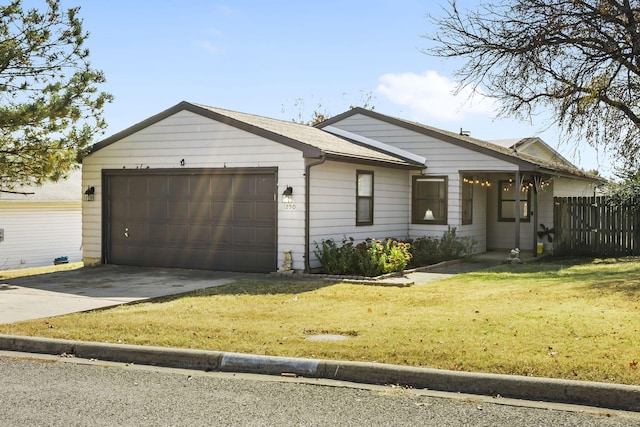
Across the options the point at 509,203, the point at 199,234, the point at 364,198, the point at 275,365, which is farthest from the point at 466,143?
the point at 275,365

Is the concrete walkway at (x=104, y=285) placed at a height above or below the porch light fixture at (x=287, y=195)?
below

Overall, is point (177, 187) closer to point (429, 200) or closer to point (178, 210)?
point (178, 210)

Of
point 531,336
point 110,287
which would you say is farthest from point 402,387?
point 110,287

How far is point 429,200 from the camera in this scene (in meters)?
20.4

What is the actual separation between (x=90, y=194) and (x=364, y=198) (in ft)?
23.0

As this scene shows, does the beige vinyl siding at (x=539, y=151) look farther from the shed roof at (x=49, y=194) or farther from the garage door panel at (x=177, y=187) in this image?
the shed roof at (x=49, y=194)

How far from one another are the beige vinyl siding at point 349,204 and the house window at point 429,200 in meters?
0.24

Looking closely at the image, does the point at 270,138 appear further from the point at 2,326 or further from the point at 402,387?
the point at 402,387

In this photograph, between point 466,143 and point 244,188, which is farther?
point 466,143

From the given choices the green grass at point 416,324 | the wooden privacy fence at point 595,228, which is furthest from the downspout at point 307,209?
the wooden privacy fence at point 595,228

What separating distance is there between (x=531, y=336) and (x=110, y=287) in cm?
859

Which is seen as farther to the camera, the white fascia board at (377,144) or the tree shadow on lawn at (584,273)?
the white fascia board at (377,144)

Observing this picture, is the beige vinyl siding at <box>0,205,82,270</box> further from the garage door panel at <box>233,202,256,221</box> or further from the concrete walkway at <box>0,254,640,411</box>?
the concrete walkway at <box>0,254,640,411</box>

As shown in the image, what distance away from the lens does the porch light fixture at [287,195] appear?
15.0 m
